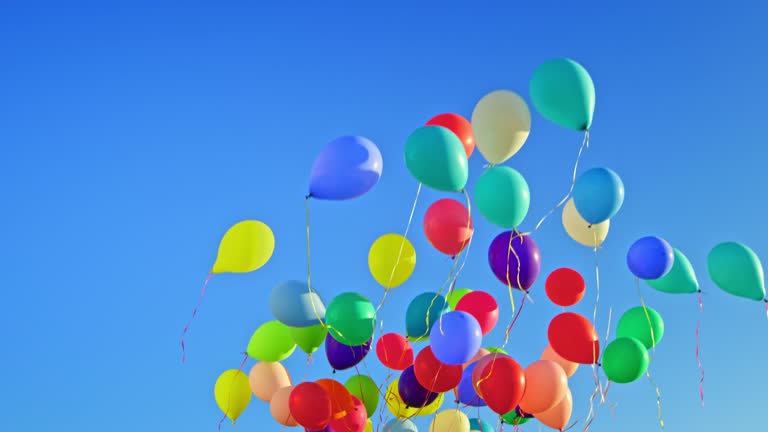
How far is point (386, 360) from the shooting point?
8320mm

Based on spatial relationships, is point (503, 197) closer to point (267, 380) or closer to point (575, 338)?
point (575, 338)

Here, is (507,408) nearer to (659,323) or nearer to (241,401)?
(659,323)

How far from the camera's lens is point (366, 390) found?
8383 millimetres

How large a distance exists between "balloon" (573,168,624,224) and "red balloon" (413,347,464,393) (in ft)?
5.89

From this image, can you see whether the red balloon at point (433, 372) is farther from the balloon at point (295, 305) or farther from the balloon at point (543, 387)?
the balloon at point (295, 305)

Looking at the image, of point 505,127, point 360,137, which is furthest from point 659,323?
point 360,137

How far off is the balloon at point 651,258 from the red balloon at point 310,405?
309 centimetres

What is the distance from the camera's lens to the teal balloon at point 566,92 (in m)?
6.99

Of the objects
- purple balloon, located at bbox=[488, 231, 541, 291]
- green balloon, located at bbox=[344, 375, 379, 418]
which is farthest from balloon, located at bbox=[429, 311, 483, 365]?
green balloon, located at bbox=[344, 375, 379, 418]

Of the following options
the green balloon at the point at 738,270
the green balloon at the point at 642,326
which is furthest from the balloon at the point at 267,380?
the green balloon at the point at 738,270

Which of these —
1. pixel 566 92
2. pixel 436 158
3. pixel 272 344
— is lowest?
pixel 272 344

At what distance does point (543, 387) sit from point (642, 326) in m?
1.36

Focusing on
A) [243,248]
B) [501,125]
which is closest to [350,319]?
[243,248]

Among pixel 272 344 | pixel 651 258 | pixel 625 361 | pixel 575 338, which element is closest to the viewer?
pixel 625 361
